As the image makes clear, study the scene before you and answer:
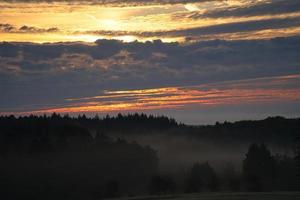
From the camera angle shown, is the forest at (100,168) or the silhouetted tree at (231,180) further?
the forest at (100,168)

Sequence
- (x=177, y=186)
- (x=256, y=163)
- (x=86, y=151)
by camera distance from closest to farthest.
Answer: (x=256, y=163) < (x=177, y=186) < (x=86, y=151)

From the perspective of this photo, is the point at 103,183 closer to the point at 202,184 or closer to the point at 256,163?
the point at 202,184

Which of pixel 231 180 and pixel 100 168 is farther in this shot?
pixel 100 168

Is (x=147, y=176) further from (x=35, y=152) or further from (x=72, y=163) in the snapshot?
(x=35, y=152)

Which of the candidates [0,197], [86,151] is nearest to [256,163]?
[0,197]

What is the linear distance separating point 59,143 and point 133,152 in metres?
19.2

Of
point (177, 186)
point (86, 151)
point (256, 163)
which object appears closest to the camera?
point (256, 163)

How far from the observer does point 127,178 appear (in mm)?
136625

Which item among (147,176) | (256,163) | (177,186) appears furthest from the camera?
(147,176)

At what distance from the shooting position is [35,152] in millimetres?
145125

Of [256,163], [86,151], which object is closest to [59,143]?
[86,151]

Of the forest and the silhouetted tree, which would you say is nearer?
the silhouetted tree

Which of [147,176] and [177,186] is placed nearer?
[177,186]

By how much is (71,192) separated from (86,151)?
104 ft
